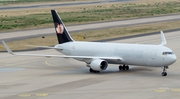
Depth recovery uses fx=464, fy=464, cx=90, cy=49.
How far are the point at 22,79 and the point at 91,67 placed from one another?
7416 mm

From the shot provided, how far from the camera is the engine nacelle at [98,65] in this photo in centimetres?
4775

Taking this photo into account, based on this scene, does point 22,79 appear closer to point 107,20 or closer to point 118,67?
point 118,67

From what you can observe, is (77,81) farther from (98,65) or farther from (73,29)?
(73,29)

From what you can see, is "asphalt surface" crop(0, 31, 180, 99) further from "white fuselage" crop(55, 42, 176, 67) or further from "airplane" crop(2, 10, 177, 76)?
"white fuselage" crop(55, 42, 176, 67)

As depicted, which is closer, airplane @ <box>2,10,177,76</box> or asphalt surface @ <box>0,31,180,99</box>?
asphalt surface @ <box>0,31,180,99</box>

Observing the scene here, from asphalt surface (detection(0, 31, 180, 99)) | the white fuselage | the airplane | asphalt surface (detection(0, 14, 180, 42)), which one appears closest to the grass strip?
asphalt surface (detection(0, 14, 180, 42))

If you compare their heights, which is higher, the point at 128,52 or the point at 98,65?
the point at 128,52

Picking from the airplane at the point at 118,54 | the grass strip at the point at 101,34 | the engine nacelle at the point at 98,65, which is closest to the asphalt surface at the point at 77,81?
the engine nacelle at the point at 98,65

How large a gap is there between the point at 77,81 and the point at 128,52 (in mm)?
7116

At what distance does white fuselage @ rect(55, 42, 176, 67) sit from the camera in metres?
45.8

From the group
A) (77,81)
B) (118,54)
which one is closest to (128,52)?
(118,54)

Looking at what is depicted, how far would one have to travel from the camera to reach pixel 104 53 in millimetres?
50562

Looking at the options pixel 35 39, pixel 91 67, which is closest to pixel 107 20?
pixel 35 39

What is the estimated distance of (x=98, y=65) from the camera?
47.7 metres
